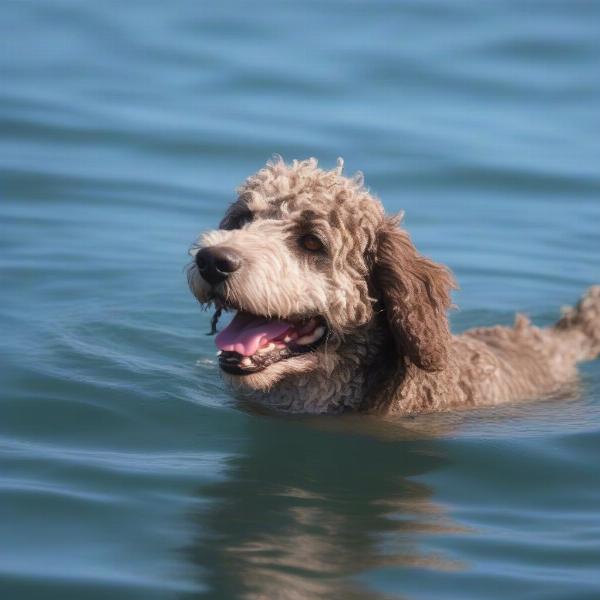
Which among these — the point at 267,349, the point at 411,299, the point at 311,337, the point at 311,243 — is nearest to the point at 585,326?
the point at 411,299

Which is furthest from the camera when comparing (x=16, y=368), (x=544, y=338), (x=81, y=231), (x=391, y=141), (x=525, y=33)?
(x=525, y=33)

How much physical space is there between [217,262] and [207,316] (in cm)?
397

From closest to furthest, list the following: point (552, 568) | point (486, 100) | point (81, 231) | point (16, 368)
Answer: point (552, 568), point (16, 368), point (81, 231), point (486, 100)

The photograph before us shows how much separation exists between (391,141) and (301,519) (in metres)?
10.6

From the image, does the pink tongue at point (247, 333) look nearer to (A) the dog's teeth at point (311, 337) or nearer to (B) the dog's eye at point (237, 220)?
(A) the dog's teeth at point (311, 337)

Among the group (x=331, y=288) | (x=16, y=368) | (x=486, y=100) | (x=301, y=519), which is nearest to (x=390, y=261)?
(x=331, y=288)

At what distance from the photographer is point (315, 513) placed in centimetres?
700

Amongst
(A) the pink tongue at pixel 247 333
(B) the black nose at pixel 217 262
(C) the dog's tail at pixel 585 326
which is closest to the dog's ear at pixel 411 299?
(A) the pink tongue at pixel 247 333

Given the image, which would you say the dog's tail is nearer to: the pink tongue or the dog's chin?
the dog's chin

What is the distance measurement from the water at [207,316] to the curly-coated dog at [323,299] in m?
0.24

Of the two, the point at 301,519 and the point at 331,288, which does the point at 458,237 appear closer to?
the point at 331,288

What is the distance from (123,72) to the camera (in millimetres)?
19859

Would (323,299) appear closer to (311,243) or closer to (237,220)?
(311,243)

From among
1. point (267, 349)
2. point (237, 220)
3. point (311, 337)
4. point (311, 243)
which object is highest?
point (237, 220)
